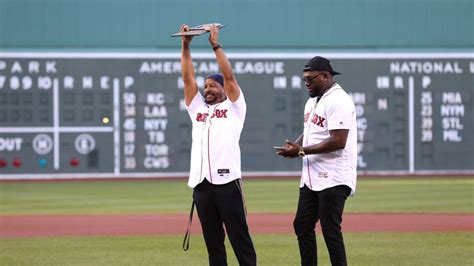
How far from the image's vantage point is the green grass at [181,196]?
20203mm

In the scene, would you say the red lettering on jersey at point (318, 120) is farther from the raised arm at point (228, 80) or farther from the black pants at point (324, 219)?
the raised arm at point (228, 80)

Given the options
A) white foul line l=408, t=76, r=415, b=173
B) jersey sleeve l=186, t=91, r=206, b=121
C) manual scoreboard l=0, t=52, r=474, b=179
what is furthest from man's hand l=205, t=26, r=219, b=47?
white foul line l=408, t=76, r=415, b=173

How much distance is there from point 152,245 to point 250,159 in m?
17.3

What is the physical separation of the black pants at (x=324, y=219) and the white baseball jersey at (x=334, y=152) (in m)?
0.08

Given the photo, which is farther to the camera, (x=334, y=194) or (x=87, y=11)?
(x=87, y=11)

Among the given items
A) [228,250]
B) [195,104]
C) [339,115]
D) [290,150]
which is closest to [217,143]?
[195,104]

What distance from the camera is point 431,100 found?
31.6 meters

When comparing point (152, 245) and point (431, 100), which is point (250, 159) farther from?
point (152, 245)

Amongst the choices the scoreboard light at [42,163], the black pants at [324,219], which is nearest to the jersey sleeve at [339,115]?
the black pants at [324,219]

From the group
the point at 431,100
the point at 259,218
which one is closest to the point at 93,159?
the point at 431,100

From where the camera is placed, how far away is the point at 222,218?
8.30m

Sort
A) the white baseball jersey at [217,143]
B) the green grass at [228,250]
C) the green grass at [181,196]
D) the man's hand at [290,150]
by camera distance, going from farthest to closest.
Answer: the green grass at [181,196] → the green grass at [228,250] → the man's hand at [290,150] → the white baseball jersey at [217,143]

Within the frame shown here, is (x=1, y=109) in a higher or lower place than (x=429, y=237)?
higher

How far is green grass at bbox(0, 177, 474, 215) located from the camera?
66.3 ft
